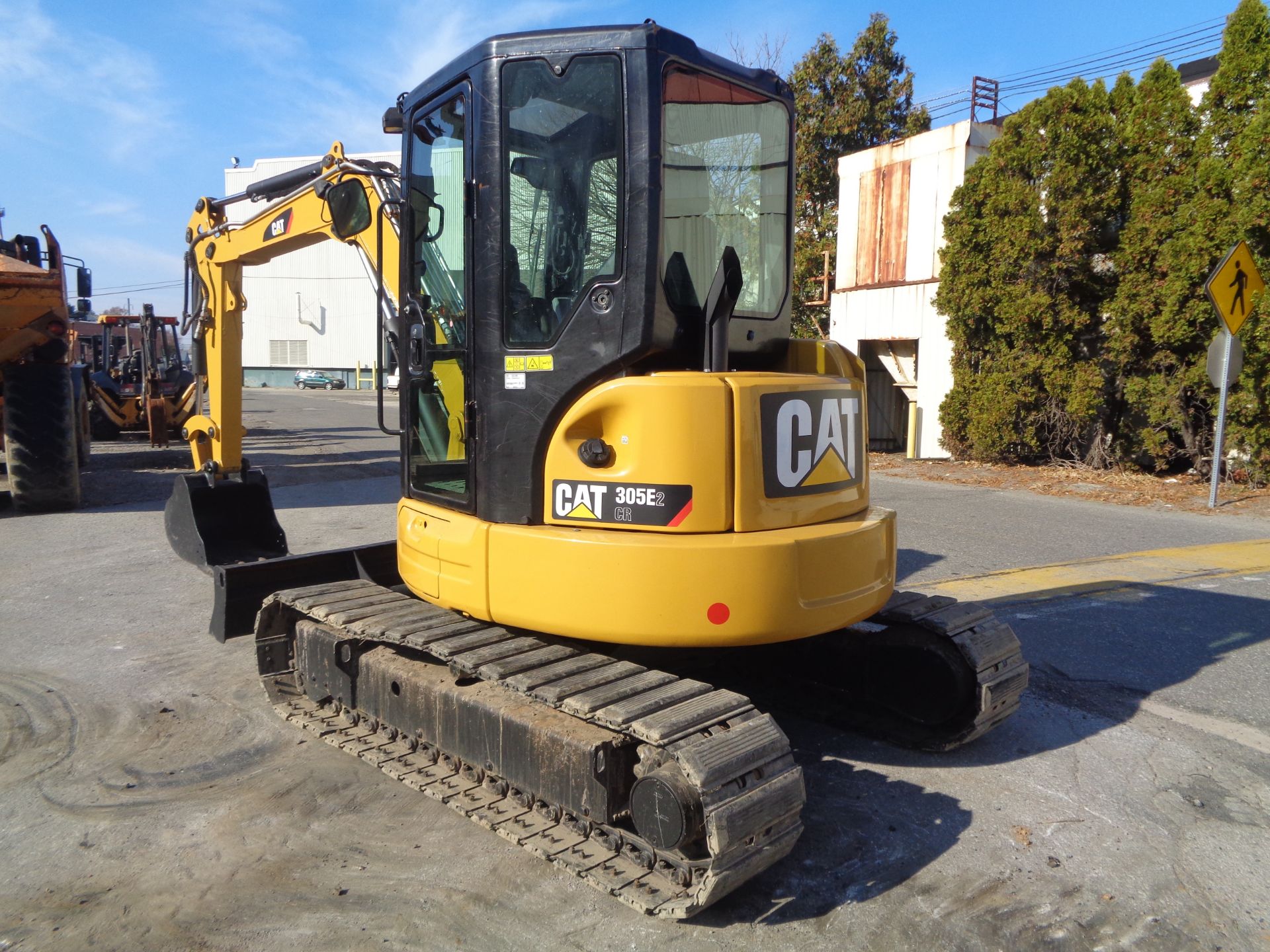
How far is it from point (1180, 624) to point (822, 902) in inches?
178

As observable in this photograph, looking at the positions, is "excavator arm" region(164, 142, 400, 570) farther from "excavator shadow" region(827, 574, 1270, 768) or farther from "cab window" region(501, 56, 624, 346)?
"excavator shadow" region(827, 574, 1270, 768)

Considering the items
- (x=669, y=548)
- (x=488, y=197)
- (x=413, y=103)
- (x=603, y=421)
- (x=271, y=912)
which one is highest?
(x=413, y=103)

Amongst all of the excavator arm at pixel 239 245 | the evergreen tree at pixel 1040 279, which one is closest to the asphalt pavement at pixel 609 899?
the excavator arm at pixel 239 245

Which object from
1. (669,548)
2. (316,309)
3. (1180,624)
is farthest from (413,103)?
(316,309)

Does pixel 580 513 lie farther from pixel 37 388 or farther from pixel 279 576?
pixel 37 388

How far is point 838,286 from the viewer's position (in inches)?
798

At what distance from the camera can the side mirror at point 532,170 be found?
3.69 metres

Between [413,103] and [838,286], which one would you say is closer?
[413,103]

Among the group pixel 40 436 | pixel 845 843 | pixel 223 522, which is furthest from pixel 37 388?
pixel 845 843

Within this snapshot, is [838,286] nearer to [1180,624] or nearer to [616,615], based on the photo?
[1180,624]

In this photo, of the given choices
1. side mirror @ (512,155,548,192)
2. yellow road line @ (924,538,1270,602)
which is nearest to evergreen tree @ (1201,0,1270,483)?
yellow road line @ (924,538,1270,602)

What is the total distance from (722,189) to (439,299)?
129 centimetres

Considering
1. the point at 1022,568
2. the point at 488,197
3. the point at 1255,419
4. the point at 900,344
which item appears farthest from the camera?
the point at 900,344

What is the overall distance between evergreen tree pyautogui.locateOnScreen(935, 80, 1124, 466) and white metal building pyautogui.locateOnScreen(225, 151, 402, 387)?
153 ft
